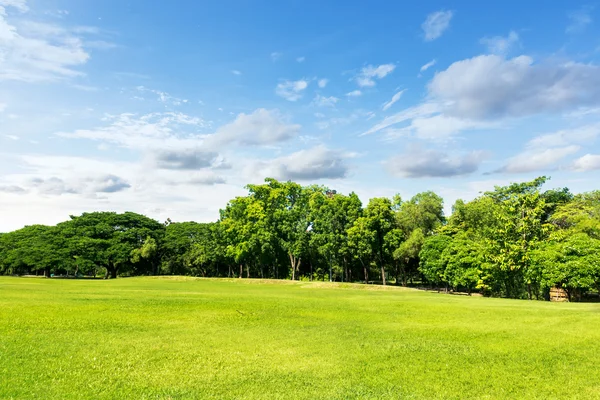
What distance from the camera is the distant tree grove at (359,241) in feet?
141

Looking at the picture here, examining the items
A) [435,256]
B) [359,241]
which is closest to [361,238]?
[359,241]

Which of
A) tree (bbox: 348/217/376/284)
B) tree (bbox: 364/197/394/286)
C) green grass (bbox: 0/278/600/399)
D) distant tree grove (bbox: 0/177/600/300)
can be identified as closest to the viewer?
green grass (bbox: 0/278/600/399)

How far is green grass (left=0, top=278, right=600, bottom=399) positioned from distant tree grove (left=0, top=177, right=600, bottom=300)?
839 inches

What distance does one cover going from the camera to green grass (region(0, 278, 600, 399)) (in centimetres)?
996

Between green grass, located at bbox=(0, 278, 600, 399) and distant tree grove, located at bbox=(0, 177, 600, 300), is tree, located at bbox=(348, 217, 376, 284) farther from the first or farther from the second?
green grass, located at bbox=(0, 278, 600, 399)

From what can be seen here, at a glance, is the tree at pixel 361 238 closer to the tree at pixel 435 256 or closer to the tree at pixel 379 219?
the tree at pixel 379 219

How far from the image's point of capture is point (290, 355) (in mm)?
13078

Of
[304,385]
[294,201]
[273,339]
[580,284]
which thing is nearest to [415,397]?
[304,385]

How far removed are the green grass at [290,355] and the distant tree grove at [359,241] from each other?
21318 mm

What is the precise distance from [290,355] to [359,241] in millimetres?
49318

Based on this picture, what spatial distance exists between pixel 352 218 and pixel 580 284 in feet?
112

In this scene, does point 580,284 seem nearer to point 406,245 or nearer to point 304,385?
point 406,245

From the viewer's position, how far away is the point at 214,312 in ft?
73.6

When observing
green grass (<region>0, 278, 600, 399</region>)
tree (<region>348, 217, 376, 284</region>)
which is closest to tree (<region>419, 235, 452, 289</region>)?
Result: tree (<region>348, 217, 376, 284</region>)
